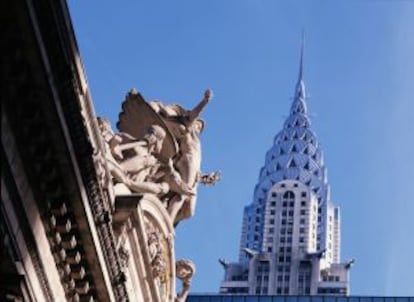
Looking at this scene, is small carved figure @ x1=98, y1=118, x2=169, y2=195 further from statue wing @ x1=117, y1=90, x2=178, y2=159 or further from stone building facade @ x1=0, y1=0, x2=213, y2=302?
statue wing @ x1=117, y1=90, x2=178, y2=159

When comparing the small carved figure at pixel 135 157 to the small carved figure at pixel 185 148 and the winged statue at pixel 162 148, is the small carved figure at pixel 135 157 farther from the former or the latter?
the small carved figure at pixel 185 148

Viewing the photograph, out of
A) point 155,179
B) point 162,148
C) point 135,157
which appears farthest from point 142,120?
point 135,157

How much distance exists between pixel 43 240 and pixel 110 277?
3632mm

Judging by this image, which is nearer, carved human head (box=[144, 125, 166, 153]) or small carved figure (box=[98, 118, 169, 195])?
small carved figure (box=[98, 118, 169, 195])

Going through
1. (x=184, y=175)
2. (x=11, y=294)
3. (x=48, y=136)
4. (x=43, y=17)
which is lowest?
(x=11, y=294)

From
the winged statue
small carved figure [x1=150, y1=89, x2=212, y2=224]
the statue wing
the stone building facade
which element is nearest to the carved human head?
the winged statue

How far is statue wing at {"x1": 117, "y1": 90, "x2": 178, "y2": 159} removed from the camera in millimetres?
40750

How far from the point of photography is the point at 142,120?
41031 millimetres

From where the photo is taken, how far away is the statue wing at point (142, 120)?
4075cm

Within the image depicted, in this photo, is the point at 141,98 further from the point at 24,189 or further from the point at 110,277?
the point at 24,189

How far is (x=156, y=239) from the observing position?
38156 millimetres

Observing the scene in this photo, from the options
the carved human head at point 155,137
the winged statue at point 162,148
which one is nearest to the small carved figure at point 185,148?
the winged statue at point 162,148

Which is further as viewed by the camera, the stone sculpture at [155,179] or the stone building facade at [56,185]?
the stone sculpture at [155,179]

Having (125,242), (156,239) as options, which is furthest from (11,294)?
(156,239)
